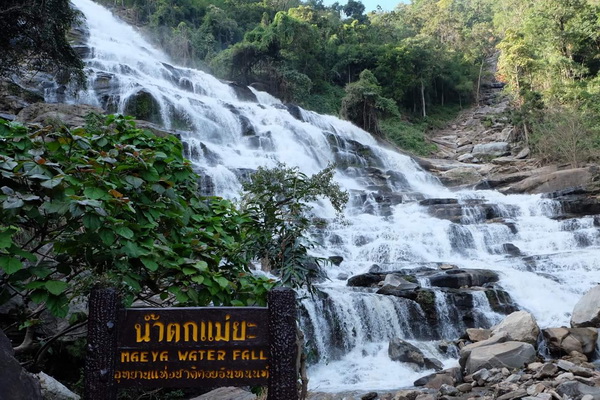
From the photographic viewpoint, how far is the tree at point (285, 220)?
3.90 meters

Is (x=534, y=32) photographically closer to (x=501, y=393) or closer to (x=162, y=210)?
(x=501, y=393)

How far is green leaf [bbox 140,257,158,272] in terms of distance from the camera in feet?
8.93

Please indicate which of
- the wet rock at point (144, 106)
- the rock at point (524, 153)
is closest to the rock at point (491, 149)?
the rock at point (524, 153)

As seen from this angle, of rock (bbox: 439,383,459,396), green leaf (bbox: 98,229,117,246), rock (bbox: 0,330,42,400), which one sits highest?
green leaf (bbox: 98,229,117,246)

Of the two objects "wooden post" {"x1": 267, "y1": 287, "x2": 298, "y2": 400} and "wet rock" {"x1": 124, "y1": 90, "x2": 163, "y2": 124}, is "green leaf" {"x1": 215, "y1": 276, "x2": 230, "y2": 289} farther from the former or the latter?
"wet rock" {"x1": 124, "y1": 90, "x2": 163, "y2": 124}

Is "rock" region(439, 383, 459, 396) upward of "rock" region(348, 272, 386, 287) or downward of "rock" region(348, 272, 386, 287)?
downward

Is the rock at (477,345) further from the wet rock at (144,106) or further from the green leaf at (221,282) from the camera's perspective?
the wet rock at (144,106)

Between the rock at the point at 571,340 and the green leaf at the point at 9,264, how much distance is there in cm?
754

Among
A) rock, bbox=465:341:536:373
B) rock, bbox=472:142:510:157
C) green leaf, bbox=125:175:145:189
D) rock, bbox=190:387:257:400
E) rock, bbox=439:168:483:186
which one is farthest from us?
rock, bbox=472:142:510:157

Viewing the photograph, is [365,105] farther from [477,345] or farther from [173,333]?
[173,333]

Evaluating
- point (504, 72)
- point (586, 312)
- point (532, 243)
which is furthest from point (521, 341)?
point (504, 72)

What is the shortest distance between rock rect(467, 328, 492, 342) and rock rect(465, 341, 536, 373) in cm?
118

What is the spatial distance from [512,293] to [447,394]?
15.5 feet

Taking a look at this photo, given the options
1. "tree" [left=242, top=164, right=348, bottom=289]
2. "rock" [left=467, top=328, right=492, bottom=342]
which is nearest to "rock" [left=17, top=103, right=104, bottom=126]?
"tree" [left=242, top=164, right=348, bottom=289]
